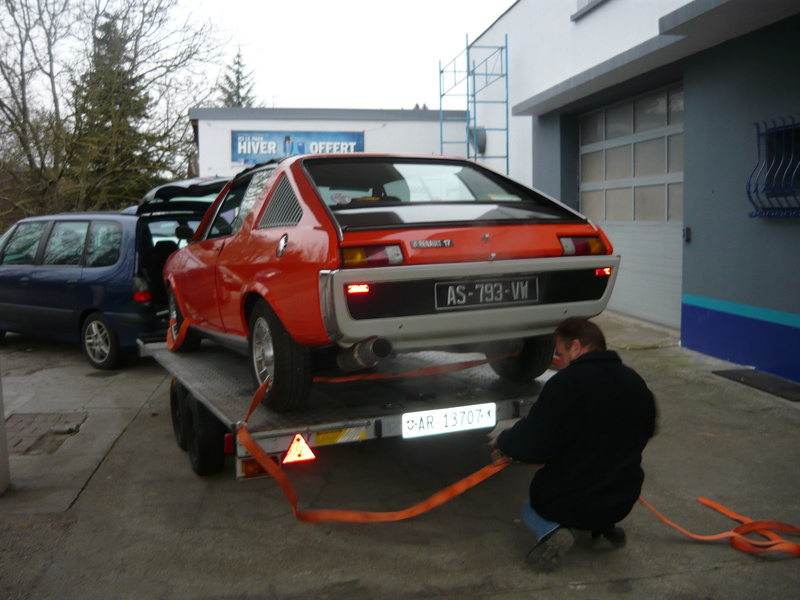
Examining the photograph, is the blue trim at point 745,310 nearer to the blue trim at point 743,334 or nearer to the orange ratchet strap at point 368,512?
the blue trim at point 743,334

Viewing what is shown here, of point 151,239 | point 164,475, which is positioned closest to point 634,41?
point 151,239

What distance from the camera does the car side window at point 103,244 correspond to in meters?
8.72

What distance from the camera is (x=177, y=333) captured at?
22.6 ft

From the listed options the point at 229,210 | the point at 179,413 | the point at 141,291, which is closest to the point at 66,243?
the point at 141,291

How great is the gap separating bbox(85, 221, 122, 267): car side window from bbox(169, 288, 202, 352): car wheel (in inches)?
78.6

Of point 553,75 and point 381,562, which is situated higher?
point 553,75

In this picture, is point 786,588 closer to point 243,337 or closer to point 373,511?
point 373,511

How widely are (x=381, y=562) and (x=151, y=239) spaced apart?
593 centimetres

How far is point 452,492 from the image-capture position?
4137 mm

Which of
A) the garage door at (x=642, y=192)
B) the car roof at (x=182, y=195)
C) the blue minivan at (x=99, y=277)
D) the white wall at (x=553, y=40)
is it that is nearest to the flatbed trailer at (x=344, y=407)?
the car roof at (x=182, y=195)

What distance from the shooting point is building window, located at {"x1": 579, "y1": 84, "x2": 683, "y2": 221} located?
9703 millimetres

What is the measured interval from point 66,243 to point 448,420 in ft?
21.8

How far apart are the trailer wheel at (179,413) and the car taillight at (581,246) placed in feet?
8.92

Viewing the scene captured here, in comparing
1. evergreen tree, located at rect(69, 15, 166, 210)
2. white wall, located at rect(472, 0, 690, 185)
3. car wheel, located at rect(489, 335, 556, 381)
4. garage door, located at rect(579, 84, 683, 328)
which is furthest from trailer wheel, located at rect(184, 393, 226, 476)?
evergreen tree, located at rect(69, 15, 166, 210)
